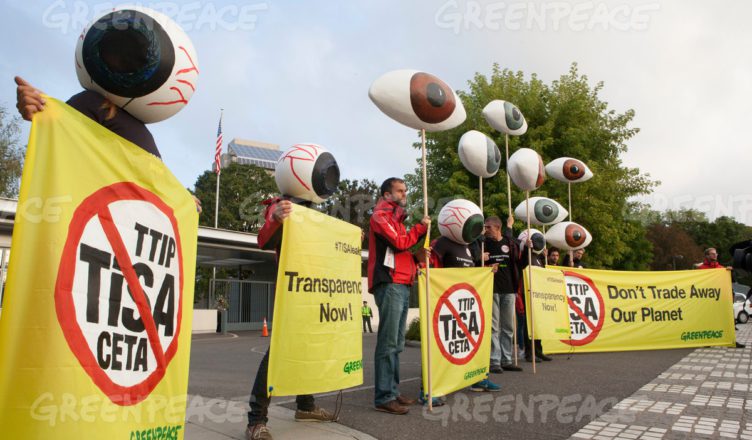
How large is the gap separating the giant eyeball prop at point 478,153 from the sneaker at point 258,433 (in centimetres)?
426

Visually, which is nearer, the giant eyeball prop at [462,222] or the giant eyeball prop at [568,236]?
the giant eyeball prop at [462,222]

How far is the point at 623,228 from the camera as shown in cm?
2459

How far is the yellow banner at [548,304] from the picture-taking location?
8555 millimetres

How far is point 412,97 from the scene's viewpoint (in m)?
5.21

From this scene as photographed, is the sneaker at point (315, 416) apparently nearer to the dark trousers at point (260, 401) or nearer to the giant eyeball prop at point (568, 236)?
the dark trousers at point (260, 401)

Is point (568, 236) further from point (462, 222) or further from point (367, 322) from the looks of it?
point (367, 322)

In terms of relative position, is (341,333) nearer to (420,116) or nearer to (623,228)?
(420,116)

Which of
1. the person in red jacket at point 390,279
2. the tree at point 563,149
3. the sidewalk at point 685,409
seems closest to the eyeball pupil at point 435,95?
the person in red jacket at point 390,279

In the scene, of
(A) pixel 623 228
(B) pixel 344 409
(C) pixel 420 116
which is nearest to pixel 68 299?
(B) pixel 344 409

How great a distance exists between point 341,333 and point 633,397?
3.17 metres

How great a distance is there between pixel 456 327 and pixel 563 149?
17.6 metres

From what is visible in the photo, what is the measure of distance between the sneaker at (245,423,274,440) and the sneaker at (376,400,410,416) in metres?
1.25

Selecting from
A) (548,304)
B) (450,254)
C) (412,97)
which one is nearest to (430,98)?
(412,97)

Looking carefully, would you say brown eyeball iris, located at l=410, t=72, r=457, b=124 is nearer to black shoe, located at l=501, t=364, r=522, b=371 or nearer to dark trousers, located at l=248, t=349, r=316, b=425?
dark trousers, located at l=248, t=349, r=316, b=425
